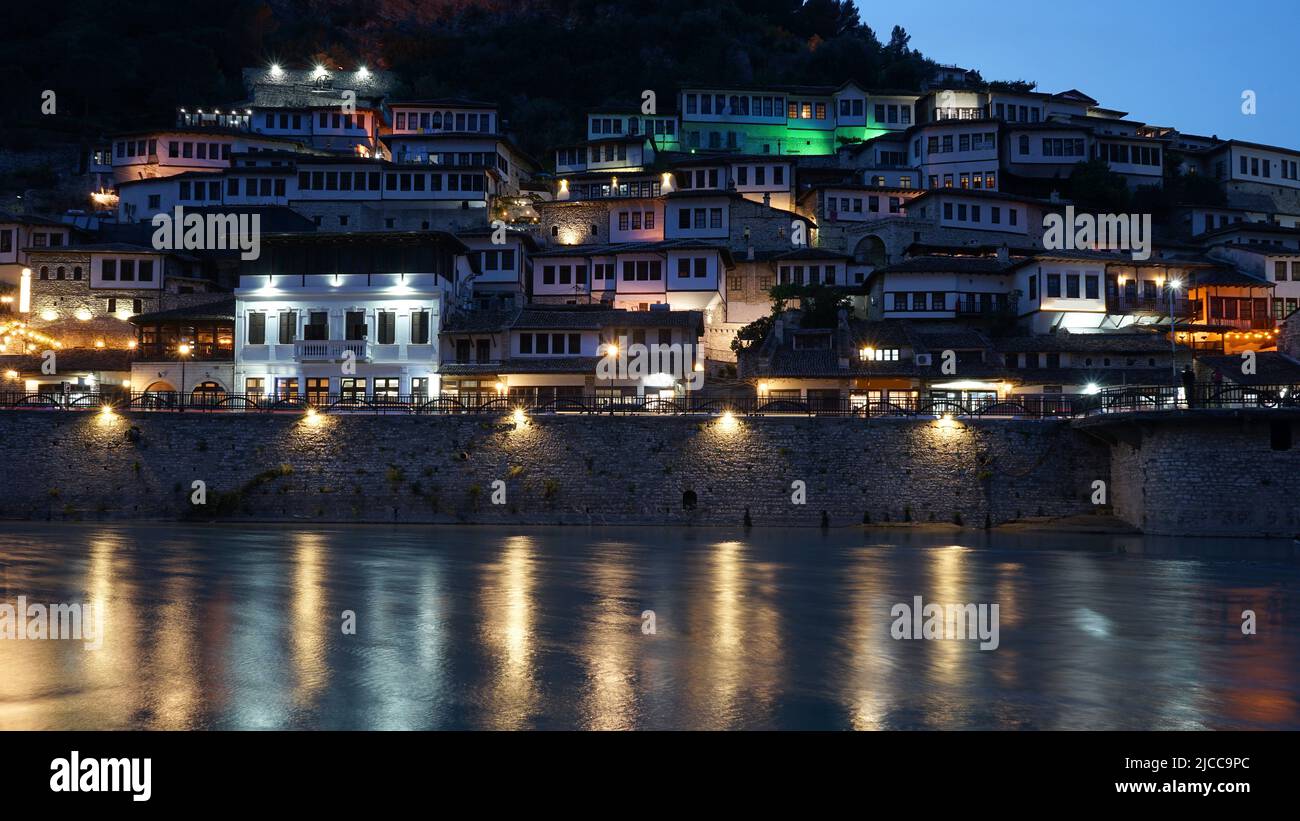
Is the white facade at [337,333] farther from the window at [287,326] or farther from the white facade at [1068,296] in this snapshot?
the white facade at [1068,296]

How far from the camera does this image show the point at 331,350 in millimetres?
55031

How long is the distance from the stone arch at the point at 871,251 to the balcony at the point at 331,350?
114 feet

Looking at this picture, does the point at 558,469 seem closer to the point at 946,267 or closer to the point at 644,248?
the point at 644,248

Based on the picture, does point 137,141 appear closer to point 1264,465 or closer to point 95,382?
point 95,382

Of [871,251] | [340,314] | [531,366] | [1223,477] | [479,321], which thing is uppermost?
[871,251]

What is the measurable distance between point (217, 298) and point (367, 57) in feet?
218

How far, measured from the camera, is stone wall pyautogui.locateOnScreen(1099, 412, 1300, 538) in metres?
37.1

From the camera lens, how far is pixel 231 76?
114375 millimetres

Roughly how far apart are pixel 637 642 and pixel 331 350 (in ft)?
136

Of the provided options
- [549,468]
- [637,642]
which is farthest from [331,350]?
[637,642]

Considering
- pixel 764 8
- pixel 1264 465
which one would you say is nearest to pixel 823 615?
pixel 1264 465

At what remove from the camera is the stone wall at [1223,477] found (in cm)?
3709

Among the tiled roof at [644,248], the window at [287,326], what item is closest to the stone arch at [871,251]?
the tiled roof at [644,248]

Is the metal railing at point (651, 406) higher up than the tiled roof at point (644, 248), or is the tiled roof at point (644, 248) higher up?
the tiled roof at point (644, 248)
